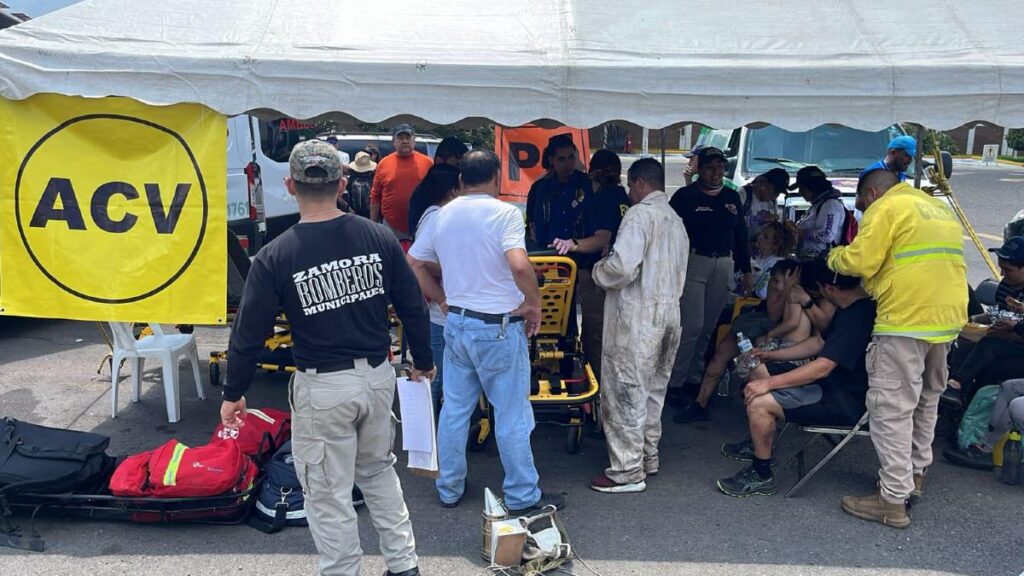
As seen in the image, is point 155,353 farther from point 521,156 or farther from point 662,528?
point 521,156

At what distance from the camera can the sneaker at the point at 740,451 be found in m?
4.88

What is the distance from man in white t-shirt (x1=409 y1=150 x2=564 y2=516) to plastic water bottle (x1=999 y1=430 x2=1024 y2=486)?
110 inches

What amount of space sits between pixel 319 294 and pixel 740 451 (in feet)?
10.1

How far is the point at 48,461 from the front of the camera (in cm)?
390

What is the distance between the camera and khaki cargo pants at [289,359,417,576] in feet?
10.2

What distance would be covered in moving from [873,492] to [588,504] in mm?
1660

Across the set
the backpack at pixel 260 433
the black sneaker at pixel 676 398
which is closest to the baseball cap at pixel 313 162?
the backpack at pixel 260 433

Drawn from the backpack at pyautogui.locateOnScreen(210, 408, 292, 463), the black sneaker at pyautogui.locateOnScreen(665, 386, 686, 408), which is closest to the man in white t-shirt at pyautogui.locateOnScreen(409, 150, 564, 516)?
the backpack at pyautogui.locateOnScreen(210, 408, 292, 463)

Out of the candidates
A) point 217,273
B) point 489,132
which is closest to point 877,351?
point 217,273

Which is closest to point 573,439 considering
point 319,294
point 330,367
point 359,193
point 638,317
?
point 638,317

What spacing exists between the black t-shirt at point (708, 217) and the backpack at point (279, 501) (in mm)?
3089

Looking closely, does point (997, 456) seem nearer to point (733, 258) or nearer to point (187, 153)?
point (733, 258)

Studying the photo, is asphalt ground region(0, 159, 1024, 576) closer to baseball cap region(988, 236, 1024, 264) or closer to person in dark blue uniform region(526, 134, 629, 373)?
person in dark blue uniform region(526, 134, 629, 373)

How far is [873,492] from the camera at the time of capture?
4.44 meters
